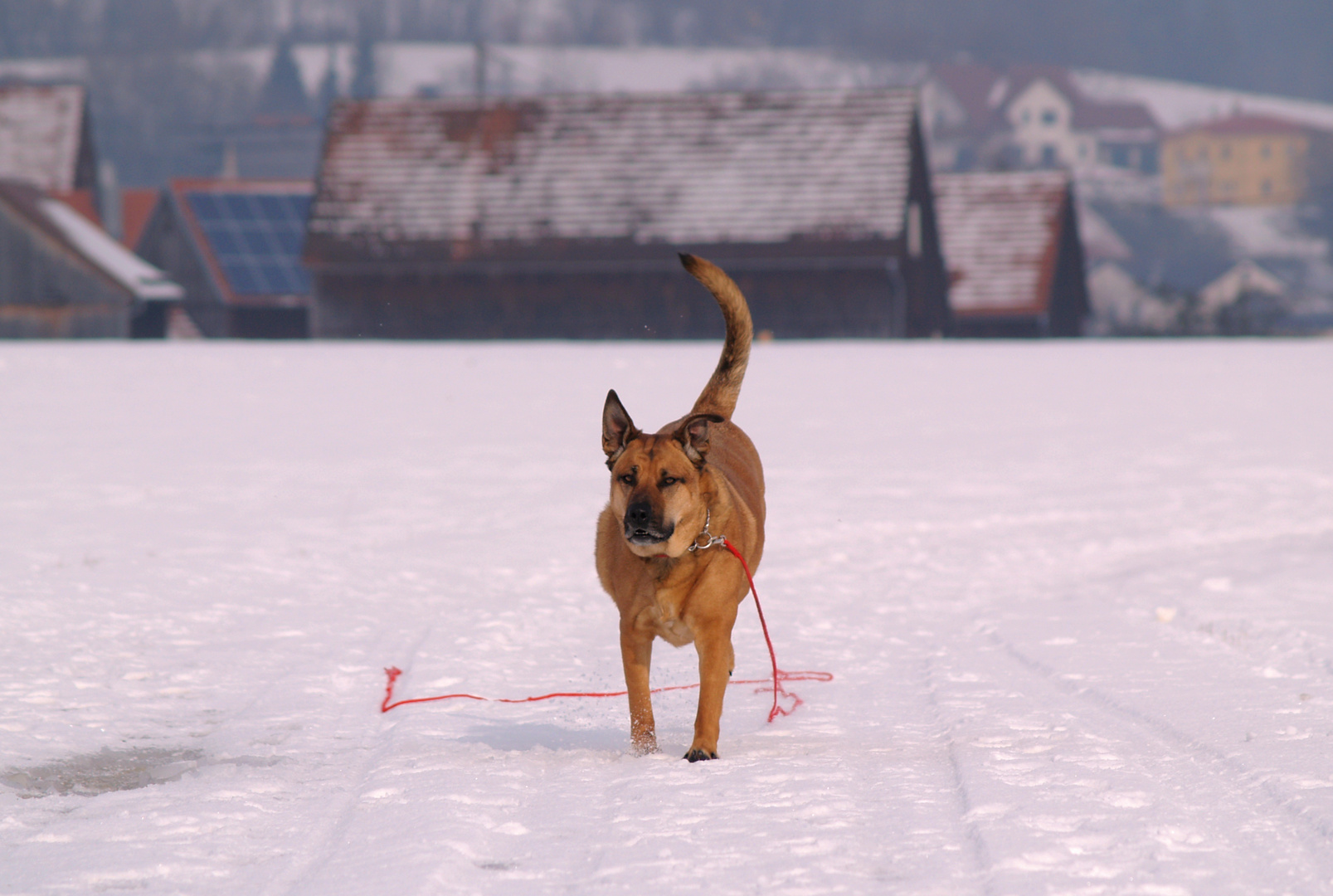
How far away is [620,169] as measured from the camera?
32719 millimetres

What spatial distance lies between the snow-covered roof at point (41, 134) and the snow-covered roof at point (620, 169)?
15259 millimetres

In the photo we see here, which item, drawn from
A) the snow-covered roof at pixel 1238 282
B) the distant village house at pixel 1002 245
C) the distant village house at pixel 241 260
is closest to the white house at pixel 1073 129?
the snow-covered roof at pixel 1238 282

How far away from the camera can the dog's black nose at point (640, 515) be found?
17.2 feet

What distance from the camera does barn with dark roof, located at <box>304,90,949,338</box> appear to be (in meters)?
31.4

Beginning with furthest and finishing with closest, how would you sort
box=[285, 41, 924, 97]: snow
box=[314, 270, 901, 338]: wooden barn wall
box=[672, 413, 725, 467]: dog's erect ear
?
1. box=[285, 41, 924, 97]: snow
2. box=[314, 270, 901, 338]: wooden barn wall
3. box=[672, 413, 725, 467]: dog's erect ear

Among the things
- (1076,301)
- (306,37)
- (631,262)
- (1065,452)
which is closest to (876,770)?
(1065,452)

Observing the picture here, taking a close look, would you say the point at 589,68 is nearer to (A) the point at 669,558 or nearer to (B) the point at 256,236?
(B) the point at 256,236

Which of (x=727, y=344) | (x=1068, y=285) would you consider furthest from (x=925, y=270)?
(x=727, y=344)

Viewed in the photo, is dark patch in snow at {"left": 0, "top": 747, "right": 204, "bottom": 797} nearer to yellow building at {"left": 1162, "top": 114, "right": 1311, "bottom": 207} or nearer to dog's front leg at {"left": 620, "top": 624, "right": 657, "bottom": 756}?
dog's front leg at {"left": 620, "top": 624, "right": 657, "bottom": 756}

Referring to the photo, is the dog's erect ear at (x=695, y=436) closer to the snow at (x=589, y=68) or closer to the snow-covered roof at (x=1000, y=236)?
the snow-covered roof at (x=1000, y=236)

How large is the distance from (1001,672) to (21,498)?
24.3 feet

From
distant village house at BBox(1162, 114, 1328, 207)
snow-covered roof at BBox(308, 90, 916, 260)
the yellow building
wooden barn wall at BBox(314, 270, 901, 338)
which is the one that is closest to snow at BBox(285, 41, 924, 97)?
distant village house at BBox(1162, 114, 1328, 207)

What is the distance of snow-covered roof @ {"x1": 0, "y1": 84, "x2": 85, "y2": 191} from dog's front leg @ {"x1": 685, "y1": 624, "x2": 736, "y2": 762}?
43.8 meters

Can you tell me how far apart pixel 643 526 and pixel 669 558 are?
11.3 inches
